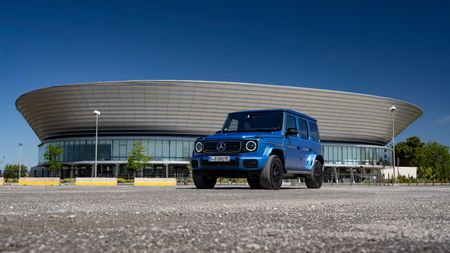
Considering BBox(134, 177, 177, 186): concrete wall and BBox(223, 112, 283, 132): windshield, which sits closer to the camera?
BBox(223, 112, 283, 132): windshield

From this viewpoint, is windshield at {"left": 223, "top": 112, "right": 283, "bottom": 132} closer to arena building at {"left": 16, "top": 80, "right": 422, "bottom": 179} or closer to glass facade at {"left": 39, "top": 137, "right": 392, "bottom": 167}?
arena building at {"left": 16, "top": 80, "right": 422, "bottom": 179}

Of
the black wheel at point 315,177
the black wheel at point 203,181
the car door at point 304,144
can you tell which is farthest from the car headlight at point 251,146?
the black wheel at point 315,177

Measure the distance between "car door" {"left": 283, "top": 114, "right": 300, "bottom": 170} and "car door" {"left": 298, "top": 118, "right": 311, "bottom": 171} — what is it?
0.39 metres

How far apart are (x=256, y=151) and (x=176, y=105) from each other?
2376 inches

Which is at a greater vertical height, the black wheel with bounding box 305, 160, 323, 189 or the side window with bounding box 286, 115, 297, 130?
the side window with bounding box 286, 115, 297, 130

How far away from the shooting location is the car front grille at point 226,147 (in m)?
12.4

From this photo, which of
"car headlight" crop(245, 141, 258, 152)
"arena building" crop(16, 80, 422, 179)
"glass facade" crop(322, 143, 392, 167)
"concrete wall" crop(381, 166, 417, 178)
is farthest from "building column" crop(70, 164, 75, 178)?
"car headlight" crop(245, 141, 258, 152)

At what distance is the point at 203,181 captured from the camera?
13469mm

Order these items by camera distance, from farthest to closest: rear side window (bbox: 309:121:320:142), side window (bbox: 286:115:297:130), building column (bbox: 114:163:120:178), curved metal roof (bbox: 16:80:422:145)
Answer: building column (bbox: 114:163:120:178)
curved metal roof (bbox: 16:80:422:145)
rear side window (bbox: 309:121:320:142)
side window (bbox: 286:115:297:130)

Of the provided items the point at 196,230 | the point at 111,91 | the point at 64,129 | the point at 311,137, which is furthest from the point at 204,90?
the point at 196,230

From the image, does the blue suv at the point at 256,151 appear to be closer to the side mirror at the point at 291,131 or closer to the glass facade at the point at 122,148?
the side mirror at the point at 291,131

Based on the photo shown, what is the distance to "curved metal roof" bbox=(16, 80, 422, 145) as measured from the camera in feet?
232

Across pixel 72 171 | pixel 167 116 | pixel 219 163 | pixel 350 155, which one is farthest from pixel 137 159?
pixel 219 163

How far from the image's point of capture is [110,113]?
7375cm
